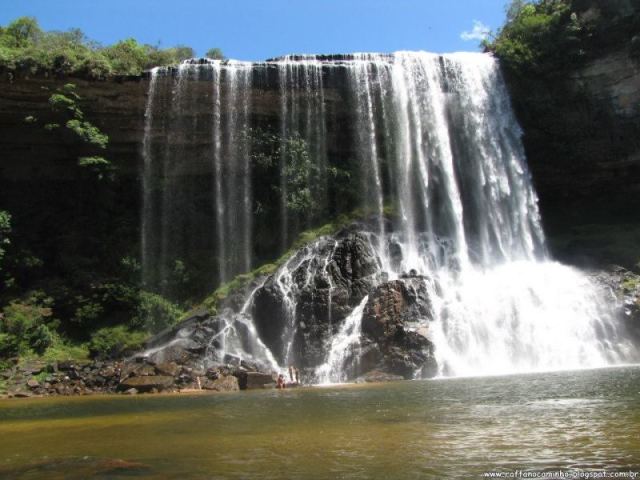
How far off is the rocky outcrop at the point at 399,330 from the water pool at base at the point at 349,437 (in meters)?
6.41

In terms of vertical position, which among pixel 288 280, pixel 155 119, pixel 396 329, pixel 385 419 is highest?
pixel 155 119

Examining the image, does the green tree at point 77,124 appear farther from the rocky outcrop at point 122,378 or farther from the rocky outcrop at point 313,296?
the rocky outcrop at point 313,296

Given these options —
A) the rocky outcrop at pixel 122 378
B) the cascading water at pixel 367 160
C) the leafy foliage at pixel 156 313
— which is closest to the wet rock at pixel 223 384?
the rocky outcrop at pixel 122 378

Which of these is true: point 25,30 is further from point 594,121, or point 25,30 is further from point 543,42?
point 594,121

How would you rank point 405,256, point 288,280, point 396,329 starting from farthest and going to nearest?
1. point 405,256
2. point 288,280
3. point 396,329

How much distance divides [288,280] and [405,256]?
5228mm

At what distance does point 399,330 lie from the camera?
18.0 m

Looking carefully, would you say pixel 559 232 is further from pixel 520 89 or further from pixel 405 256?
pixel 405 256

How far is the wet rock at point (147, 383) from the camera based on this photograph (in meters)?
16.7

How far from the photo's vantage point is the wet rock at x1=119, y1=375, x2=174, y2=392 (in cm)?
1667

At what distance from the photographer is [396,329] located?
59.2ft

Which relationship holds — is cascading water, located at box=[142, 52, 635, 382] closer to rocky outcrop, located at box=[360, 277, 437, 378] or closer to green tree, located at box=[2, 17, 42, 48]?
rocky outcrop, located at box=[360, 277, 437, 378]

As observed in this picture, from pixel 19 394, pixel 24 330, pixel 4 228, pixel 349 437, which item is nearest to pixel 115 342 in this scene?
Answer: pixel 24 330

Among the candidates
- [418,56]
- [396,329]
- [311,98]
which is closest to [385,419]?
[396,329]
